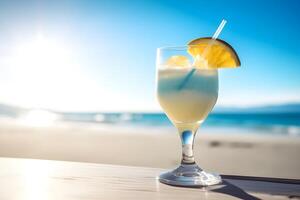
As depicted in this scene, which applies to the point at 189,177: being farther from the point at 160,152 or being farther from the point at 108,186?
the point at 160,152

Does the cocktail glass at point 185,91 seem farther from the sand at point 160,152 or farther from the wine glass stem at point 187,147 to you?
the sand at point 160,152

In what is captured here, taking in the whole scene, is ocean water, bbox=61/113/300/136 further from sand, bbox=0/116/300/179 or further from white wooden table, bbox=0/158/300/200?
white wooden table, bbox=0/158/300/200

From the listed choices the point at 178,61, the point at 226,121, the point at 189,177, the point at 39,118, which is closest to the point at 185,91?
the point at 178,61

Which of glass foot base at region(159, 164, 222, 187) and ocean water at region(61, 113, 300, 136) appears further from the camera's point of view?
ocean water at region(61, 113, 300, 136)

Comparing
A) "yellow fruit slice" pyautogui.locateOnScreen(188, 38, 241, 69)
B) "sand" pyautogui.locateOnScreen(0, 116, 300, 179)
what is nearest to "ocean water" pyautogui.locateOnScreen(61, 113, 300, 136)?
"sand" pyautogui.locateOnScreen(0, 116, 300, 179)

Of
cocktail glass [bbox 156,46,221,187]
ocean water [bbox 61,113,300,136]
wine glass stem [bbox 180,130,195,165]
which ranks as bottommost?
wine glass stem [bbox 180,130,195,165]

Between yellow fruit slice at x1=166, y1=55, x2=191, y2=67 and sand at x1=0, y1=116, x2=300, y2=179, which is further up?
sand at x1=0, y1=116, x2=300, y2=179

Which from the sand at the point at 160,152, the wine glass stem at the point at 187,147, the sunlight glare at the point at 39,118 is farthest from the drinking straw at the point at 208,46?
the sunlight glare at the point at 39,118
